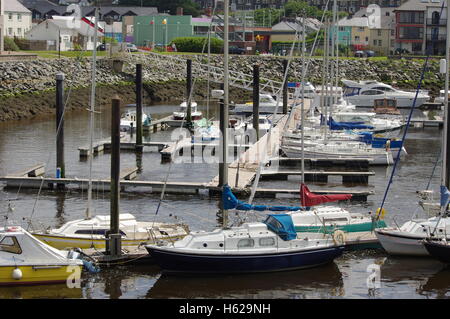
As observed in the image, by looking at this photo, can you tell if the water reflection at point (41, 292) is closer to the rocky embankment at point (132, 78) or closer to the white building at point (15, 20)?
the rocky embankment at point (132, 78)

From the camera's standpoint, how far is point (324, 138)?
5459 centimetres

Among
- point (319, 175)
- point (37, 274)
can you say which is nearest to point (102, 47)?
point (319, 175)

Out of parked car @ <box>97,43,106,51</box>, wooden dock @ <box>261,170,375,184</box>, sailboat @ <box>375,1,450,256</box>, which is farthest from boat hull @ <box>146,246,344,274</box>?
parked car @ <box>97,43,106,51</box>

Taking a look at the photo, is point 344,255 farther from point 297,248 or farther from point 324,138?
point 324,138

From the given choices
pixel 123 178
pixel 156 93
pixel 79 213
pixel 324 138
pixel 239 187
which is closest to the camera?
pixel 79 213

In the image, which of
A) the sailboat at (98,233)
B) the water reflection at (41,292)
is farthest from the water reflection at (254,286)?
the water reflection at (41,292)

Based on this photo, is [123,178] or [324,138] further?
[324,138]

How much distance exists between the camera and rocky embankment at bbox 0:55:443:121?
257 feet

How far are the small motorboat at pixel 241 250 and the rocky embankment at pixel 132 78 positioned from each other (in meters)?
36.7

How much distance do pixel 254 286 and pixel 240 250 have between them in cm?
122

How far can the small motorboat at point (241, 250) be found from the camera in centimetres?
3014

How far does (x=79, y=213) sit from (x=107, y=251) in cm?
893

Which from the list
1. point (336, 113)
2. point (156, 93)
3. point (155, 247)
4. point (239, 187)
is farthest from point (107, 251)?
point (156, 93)

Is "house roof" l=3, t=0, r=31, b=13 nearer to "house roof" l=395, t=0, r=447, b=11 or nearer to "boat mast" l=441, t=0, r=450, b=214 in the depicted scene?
"house roof" l=395, t=0, r=447, b=11
